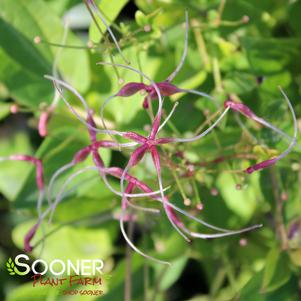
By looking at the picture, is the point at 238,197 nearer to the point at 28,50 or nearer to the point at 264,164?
the point at 264,164

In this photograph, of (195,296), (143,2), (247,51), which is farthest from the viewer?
(195,296)

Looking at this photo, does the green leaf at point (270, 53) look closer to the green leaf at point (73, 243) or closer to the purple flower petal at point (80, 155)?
the purple flower petal at point (80, 155)

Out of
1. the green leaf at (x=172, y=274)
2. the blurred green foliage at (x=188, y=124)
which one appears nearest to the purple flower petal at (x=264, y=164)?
the blurred green foliage at (x=188, y=124)

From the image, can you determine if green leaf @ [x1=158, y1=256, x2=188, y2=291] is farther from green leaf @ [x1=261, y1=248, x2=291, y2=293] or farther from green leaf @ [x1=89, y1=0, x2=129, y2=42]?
green leaf @ [x1=89, y1=0, x2=129, y2=42]

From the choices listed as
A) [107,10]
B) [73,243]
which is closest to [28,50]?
[107,10]

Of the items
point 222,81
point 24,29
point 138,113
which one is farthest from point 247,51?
point 24,29

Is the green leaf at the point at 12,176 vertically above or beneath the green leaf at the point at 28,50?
beneath

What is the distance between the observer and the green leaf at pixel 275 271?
688mm

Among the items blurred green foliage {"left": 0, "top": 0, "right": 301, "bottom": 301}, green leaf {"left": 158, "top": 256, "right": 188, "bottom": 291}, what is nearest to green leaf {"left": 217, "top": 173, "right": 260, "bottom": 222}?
blurred green foliage {"left": 0, "top": 0, "right": 301, "bottom": 301}

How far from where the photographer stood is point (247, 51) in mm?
721

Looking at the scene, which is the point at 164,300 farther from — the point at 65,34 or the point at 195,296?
Answer: the point at 65,34

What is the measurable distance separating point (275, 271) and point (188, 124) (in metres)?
0.22

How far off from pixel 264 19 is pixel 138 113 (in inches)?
8.7

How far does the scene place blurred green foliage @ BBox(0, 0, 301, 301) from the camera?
70cm
